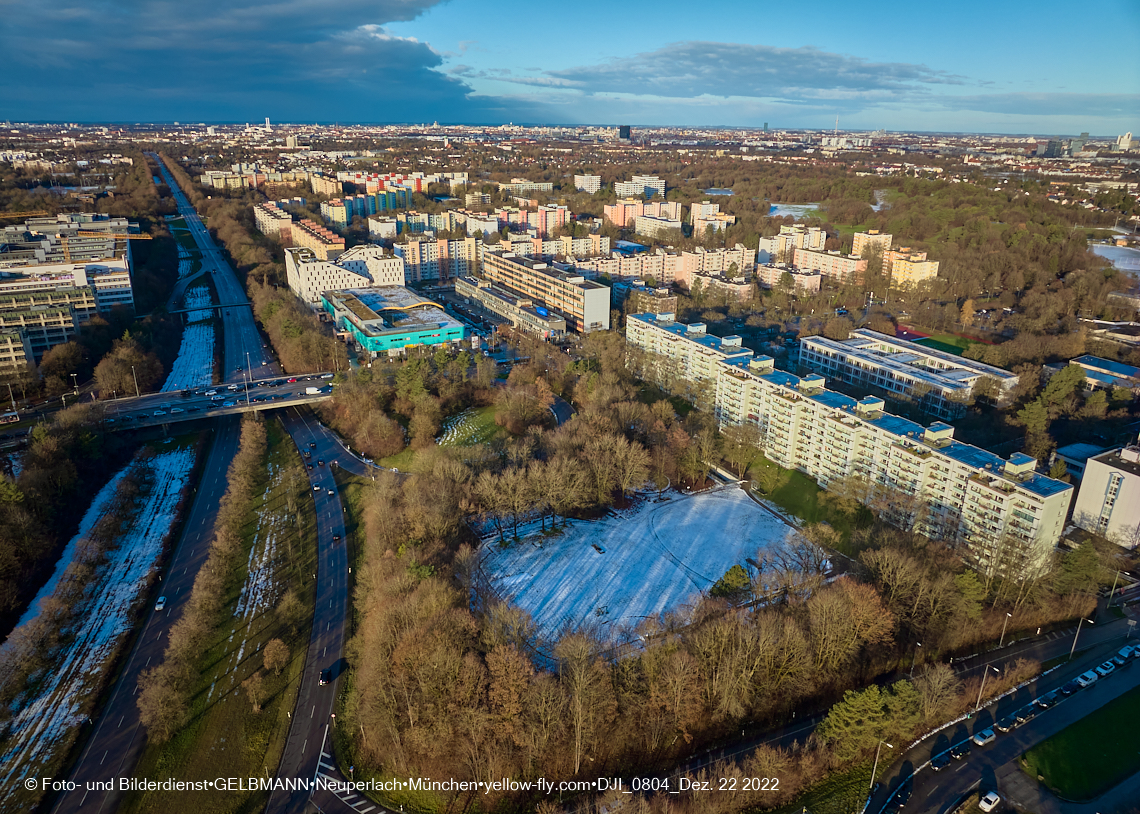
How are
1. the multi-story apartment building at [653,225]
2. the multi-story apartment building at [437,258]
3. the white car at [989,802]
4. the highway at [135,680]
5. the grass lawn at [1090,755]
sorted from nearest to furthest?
1. the white car at [989,802]
2. the highway at [135,680]
3. the grass lawn at [1090,755]
4. the multi-story apartment building at [437,258]
5. the multi-story apartment building at [653,225]

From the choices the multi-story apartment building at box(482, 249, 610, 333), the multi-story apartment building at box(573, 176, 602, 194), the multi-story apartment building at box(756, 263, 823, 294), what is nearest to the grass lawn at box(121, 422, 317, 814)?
the multi-story apartment building at box(482, 249, 610, 333)

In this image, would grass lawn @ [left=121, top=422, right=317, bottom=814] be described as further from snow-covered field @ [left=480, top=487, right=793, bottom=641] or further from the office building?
the office building

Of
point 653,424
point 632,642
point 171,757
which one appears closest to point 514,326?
point 653,424

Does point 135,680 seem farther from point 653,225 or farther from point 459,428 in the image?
point 653,225

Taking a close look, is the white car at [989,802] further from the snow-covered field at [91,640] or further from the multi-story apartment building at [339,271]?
the multi-story apartment building at [339,271]

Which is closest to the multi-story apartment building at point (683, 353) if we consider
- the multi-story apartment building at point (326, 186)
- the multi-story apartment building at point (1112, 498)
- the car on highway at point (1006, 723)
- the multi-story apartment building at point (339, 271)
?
the multi-story apartment building at point (1112, 498)

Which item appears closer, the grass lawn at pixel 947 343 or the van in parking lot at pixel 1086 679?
the van in parking lot at pixel 1086 679

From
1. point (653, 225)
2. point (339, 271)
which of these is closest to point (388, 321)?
point (339, 271)
